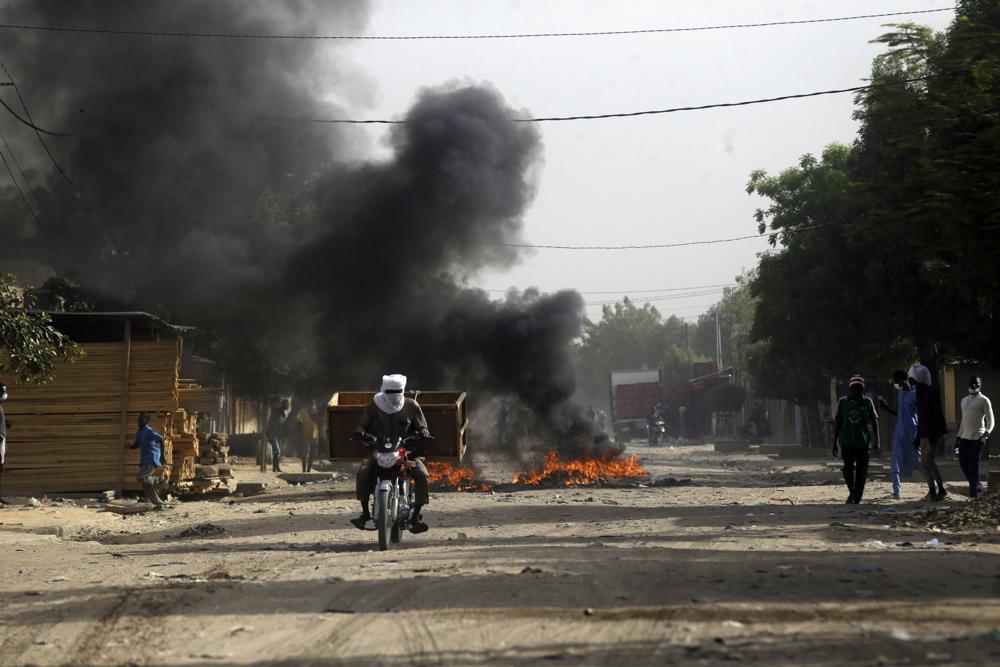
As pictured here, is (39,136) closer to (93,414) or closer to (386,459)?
(93,414)

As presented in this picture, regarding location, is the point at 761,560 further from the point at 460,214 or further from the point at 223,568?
the point at 460,214

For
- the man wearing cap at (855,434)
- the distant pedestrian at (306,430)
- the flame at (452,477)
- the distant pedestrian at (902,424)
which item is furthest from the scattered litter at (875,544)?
the distant pedestrian at (306,430)

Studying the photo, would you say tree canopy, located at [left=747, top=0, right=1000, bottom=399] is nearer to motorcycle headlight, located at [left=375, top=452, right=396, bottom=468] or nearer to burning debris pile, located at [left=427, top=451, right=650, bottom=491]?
motorcycle headlight, located at [left=375, top=452, right=396, bottom=468]

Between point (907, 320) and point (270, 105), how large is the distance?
18.3 meters

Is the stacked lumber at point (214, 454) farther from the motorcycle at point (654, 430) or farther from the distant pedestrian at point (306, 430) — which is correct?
the motorcycle at point (654, 430)

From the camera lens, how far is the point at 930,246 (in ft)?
39.3

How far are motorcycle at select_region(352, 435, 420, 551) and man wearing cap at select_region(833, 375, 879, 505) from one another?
653 centimetres

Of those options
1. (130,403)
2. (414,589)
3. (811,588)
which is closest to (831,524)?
(811,588)

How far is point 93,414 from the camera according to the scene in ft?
63.2

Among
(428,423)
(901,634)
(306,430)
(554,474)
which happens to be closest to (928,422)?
(428,423)

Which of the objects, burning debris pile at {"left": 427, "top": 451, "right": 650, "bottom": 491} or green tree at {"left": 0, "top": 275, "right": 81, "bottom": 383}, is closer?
green tree at {"left": 0, "top": 275, "right": 81, "bottom": 383}

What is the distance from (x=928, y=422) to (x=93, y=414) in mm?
12947

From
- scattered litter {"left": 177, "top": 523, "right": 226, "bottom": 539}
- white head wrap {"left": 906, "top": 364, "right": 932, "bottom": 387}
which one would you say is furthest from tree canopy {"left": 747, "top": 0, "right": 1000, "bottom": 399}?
scattered litter {"left": 177, "top": 523, "right": 226, "bottom": 539}

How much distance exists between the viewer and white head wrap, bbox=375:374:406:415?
10.5 m
